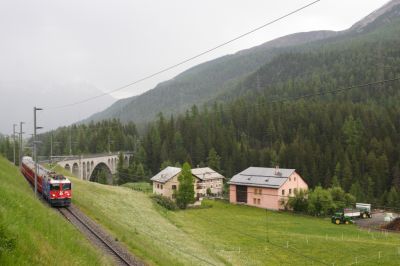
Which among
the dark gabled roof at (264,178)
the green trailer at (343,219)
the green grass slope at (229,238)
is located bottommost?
the green trailer at (343,219)

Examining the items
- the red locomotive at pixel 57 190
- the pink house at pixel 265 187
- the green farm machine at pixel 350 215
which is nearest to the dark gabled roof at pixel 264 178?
the pink house at pixel 265 187

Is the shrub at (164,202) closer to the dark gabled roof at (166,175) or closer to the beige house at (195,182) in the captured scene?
the beige house at (195,182)

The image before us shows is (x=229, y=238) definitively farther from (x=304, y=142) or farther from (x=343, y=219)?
(x=304, y=142)

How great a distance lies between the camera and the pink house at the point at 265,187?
81.2 metres

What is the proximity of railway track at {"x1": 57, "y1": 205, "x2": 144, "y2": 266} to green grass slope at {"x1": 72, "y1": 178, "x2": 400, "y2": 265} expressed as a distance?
117 cm

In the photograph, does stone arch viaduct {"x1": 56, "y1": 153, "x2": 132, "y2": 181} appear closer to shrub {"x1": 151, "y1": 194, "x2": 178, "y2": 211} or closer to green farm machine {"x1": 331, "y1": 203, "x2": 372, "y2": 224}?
shrub {"x1": 151, "y1": 194, "x2": 178, "y2": 211}

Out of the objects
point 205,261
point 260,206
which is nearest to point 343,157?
point 260,206

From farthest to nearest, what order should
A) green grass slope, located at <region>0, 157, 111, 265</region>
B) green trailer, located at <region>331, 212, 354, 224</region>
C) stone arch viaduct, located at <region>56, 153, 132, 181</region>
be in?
stone arch viaduct, located at <region>56, 153, 132, 181</region> → green trailer, located at <region>331, 212, 354, 224</region> → green grass slope, located at <region>0, 157, 111, 265</region>

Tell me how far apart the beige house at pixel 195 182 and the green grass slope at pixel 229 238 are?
22.0 m

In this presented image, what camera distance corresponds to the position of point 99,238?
27.0 metres

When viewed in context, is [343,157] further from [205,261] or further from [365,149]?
[205,261]

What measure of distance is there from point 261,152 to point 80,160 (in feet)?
177

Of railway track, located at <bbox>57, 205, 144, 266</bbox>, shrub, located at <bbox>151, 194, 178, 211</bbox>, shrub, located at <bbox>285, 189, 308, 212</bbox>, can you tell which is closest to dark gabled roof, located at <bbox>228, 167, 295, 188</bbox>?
shrub, located at <bbox>285, 189, 308, 212</bbox>

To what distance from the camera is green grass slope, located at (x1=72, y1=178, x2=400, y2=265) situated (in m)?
32.8
